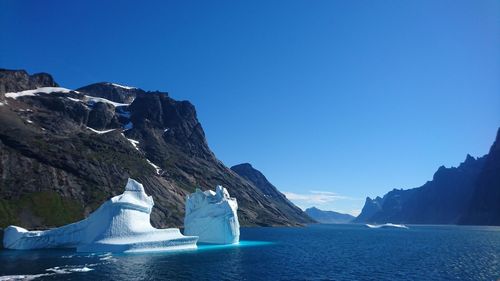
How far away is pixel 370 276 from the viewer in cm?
5500

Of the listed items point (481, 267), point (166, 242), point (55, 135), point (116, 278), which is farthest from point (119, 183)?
point (481, 267)

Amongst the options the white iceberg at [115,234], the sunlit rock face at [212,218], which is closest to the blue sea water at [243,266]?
the white iceberg at [115,234]

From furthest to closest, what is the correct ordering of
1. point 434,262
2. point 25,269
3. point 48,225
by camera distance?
1. point 48,225
2. point 434,262
3. point 25,269

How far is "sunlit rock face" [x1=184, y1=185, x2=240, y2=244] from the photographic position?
9194 cm

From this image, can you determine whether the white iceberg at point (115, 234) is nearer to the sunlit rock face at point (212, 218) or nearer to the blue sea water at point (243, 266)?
the blue sea water at point (243, 266)

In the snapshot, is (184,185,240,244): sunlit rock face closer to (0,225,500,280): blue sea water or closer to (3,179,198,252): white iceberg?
(3,179,198,252): white iceberg

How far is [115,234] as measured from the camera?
74.5 metres

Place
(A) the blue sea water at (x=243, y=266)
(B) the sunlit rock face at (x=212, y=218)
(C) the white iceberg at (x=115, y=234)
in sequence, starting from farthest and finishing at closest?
(B) the sunlit rock face at (x=212, y=218), (C) the white iceberg at (x=115, y=234), (A) the blue sea water at (x=243, y=266)

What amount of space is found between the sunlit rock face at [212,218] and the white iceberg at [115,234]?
10808 mm

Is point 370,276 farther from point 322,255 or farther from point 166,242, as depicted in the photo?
point 166,242

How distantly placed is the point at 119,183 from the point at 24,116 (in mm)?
62869

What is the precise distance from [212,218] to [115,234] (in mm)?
23983

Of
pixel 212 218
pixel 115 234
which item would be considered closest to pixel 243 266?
pixel 115 234

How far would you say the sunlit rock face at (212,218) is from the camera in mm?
91938
